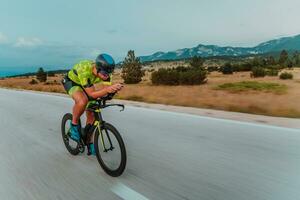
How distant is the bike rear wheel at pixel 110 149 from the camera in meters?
4.52

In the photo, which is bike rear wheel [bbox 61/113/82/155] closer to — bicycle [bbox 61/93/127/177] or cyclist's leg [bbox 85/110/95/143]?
cyclist's leg [bbox 85/110/95/143]

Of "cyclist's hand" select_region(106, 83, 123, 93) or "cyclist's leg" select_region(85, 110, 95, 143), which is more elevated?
"cyclist's hand" select_region(106, 83, 123, 93)

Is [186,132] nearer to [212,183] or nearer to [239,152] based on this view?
[239,152]

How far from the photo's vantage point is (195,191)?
401cm

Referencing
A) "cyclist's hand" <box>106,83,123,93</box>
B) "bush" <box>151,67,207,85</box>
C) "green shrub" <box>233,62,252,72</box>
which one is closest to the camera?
"cyclist's hand" <box>106,83,123,93</box>

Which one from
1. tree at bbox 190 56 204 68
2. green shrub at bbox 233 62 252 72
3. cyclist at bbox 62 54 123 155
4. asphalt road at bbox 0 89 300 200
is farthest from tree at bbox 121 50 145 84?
cyclist at bbox 62 54 123 155

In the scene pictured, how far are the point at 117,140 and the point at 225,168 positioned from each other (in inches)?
62.9

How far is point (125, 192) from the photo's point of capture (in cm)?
409

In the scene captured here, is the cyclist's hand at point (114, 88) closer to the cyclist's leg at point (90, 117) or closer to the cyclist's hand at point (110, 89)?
the cyclist's hand at point (110, 89)

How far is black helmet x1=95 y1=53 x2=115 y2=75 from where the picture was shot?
14.8 ft

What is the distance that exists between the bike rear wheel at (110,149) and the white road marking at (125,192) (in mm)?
326

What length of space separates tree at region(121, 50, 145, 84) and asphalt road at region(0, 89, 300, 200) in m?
34.0

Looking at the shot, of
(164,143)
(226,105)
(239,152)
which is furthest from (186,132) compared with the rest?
(226,105)

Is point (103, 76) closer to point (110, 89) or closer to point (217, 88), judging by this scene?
point (110, 89)
